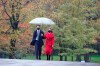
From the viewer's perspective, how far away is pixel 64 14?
2322 cm

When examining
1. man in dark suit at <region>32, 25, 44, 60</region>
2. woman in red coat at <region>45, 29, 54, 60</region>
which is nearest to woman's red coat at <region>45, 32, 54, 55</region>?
woman in red coat at <region>45, 29, 54, 60</region>

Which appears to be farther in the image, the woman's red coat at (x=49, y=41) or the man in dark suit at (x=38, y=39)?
the woman's red coat at (x=49, y=41)

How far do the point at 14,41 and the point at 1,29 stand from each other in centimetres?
144

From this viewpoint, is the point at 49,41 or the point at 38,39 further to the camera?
the point at 49,41

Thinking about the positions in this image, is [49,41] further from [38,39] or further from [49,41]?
[38,39]

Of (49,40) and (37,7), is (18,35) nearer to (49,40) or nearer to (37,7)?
(37,7)

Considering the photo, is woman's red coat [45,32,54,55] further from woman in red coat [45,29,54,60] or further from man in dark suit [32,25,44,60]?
man in dark suit [32,25,44,60]

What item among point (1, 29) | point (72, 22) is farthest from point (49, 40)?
point (1, 29)

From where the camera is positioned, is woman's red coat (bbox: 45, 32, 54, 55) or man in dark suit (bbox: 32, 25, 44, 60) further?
woman's red coat (bbox: 45, 32, 54, 55)

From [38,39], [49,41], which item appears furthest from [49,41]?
[38,39]

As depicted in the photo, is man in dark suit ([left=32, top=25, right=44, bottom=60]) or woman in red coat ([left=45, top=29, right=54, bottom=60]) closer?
man in dark suit ([left=32, top=25, right=44, bottom=60])

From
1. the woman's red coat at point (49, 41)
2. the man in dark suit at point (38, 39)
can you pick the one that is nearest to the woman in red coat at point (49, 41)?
the woman's red coat at point (49, 41)

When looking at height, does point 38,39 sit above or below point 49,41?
above

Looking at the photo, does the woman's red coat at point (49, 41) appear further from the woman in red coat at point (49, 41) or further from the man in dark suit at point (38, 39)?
the man in dark suit at point (38, 39)
